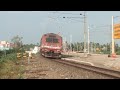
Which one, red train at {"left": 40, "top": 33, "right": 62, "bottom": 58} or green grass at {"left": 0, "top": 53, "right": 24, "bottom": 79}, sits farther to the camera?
red train at {"left": 40, "top": 33, "right": 62, "bottom": 58}

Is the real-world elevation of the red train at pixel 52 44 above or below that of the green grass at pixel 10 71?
above

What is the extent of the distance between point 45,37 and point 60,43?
2.36m

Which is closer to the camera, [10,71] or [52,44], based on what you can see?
[10,71]

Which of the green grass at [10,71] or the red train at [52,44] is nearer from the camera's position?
the green grass at [10,71]

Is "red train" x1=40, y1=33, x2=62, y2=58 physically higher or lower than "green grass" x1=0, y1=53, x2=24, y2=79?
higher

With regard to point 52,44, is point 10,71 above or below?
below
